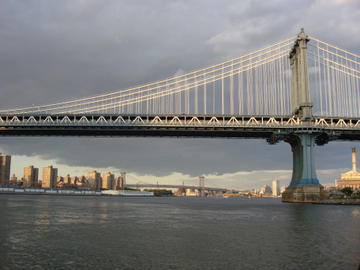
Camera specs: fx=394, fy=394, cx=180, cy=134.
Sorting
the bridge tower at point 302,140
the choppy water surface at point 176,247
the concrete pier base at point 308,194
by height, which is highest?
the bridge tower at point 302,140

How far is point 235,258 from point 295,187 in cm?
5262

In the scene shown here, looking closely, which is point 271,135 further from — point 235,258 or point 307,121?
point 235,258

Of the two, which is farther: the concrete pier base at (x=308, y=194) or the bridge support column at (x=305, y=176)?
the bridge support column at (x=305, y=176)

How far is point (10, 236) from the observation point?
23906 millimetres

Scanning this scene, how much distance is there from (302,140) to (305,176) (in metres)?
6.18

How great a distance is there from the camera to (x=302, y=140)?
67000mm

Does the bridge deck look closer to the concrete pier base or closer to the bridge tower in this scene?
the bridge tower

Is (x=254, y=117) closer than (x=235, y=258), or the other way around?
(x=235, y=258)

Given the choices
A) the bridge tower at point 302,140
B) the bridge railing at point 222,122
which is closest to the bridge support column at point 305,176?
the bridge tower at point 302,140

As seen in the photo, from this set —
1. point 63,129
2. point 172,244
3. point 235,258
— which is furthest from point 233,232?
point 63,129

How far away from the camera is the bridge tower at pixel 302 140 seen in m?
65.2

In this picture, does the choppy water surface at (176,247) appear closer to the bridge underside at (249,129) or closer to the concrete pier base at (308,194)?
the concrete pier base at (308,194)

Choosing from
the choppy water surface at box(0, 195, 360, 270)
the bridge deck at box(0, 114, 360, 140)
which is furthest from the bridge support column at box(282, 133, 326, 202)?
the choppy water surface at box(0, 195, 360, 270)

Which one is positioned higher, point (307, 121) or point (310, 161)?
point (307, 121)
